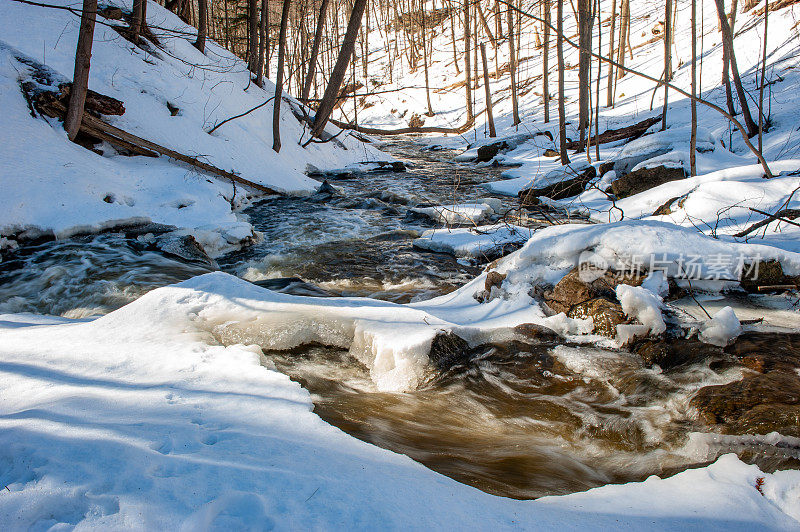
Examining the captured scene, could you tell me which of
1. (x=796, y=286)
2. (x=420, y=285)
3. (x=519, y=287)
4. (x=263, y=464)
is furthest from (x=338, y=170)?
(x=263, y=464)

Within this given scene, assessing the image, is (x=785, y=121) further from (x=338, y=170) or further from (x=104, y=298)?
(x=104, y=298)

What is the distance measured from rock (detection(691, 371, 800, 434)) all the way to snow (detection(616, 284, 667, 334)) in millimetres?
628

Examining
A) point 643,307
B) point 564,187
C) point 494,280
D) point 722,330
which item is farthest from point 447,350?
point 564,187

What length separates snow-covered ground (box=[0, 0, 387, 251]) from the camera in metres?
6.25

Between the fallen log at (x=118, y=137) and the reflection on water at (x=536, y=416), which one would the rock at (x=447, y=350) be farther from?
the fallen log at (x=118, y=137)

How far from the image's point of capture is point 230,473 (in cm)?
139

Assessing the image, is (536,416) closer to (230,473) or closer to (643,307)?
(643,307)

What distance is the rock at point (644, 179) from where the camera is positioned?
25.4 ft

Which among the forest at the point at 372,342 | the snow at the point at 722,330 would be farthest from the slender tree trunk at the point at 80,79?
the snow at the point at 722,330

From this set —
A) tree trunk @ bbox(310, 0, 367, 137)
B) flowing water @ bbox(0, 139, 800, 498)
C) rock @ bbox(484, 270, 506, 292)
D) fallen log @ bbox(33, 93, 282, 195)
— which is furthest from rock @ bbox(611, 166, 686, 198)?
fallen log @ bbox(33, 93, 282, 195)

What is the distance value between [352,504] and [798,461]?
79.6 inches

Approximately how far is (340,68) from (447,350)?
37.1 feet

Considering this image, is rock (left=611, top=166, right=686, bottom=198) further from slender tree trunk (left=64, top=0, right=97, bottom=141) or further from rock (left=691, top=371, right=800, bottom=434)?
slender tree trunk (left=64, top=0, right=97, bottom=141)

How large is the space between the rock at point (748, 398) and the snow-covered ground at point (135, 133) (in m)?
4.96
